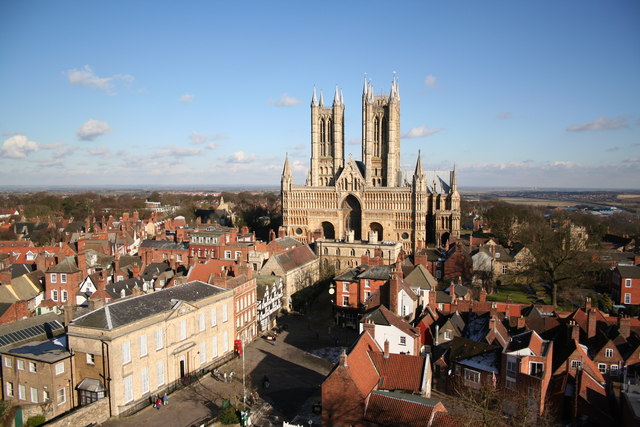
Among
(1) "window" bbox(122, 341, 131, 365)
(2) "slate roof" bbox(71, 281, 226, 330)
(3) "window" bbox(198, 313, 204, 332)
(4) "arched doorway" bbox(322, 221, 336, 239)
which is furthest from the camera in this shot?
Answer: (4) "arched doorway" bbox(322, 221, 336, 239)

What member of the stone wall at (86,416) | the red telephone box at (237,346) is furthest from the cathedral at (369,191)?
the stone wall at (86,416)

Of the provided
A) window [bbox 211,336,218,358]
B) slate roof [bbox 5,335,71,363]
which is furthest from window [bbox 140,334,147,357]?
window [bbox 211,336,218,358]

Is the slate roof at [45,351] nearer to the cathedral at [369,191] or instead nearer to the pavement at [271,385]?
the pavement at [271,385]

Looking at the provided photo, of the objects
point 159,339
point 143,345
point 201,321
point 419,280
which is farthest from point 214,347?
point 419,280

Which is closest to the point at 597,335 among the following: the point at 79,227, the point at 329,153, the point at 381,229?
the point at 381,229

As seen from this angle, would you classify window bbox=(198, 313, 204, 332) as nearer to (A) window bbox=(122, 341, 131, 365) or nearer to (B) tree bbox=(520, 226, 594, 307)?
(A) window bbox=(122, 341, 131, 365)
